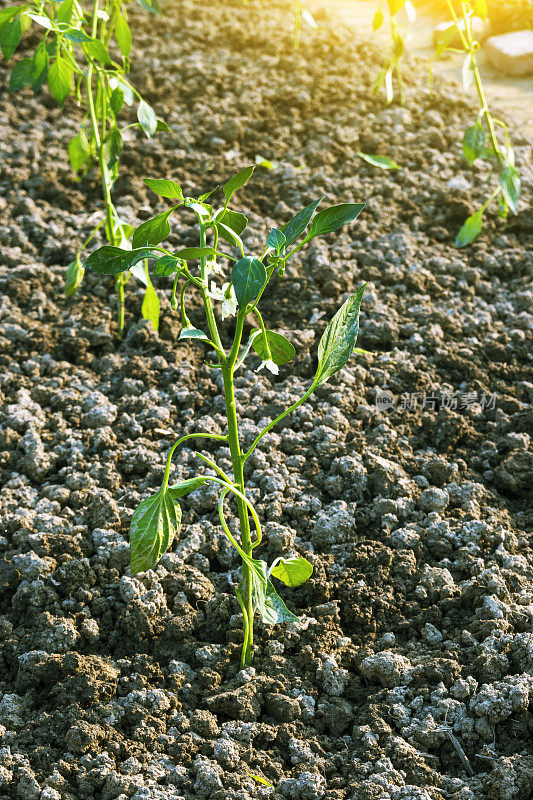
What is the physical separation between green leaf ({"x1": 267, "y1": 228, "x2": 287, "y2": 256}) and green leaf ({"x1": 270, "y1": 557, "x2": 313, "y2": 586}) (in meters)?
0.48

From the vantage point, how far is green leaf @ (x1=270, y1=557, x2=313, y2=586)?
3.98ft

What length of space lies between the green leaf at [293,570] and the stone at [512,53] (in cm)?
323


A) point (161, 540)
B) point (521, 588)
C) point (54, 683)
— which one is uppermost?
point (161, 540)

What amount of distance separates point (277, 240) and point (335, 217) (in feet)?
0.29

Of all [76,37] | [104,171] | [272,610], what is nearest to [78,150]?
[104,171]

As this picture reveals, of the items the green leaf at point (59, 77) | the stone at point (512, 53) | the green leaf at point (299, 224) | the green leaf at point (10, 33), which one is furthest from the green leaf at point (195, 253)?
the stone at point (512, 53)

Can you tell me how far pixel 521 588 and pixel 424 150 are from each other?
5.52 ft

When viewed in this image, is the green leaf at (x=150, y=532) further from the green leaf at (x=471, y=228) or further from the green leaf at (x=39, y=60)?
the green leaf at (x=471, y=228)

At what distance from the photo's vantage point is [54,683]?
1.29 metres

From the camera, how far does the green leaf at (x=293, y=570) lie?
121 cm

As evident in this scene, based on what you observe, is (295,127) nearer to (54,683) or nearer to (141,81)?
(141,81)

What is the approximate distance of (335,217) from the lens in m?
1.06

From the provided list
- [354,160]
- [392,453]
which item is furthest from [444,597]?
[354,160]

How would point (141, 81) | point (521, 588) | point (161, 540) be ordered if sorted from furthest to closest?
point (141, 81) < point (521, 588) < point (161, 540)
